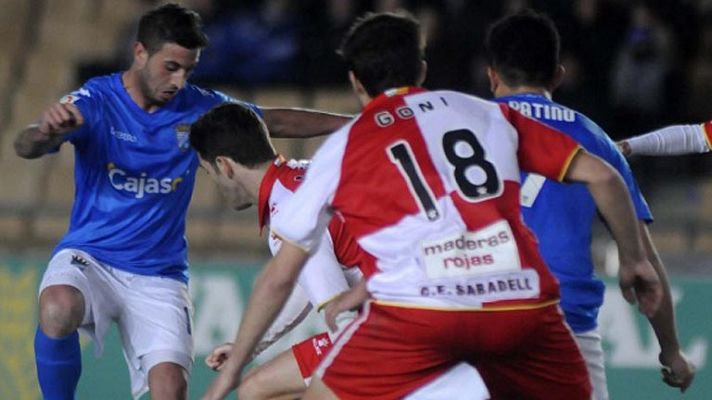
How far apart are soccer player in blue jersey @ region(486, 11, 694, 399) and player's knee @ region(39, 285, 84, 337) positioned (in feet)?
5.82

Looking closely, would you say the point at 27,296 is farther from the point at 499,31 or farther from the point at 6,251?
the point at 499,31

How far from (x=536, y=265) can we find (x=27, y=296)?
4.73 m

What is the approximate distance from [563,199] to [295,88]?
20.6 ft

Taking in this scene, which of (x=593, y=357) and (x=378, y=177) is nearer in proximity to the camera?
(x=378, y=177)

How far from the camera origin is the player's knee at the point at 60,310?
5688 millimetres

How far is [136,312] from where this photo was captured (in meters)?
6.05

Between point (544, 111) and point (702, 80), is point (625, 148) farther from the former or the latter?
point (702, 80)

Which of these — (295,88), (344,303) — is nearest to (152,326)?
(344,303)

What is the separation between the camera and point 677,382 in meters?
5.17

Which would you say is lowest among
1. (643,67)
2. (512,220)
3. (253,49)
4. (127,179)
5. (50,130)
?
(643,67)

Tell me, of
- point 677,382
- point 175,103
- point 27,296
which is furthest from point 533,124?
point 27,296

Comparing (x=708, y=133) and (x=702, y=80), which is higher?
(x=708, y=133)

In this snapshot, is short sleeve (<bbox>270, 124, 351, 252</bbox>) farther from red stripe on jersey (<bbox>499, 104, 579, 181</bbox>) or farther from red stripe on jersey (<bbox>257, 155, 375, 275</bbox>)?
red stripe on jersey (<bbox>257, 155, 375, 275</bbox>)

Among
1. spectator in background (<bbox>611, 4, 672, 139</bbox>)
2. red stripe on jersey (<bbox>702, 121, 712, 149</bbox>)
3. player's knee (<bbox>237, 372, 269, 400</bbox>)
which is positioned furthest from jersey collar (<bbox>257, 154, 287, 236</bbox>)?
spectator in background (<bbox>611, 4, 672, 139</bbox>)
